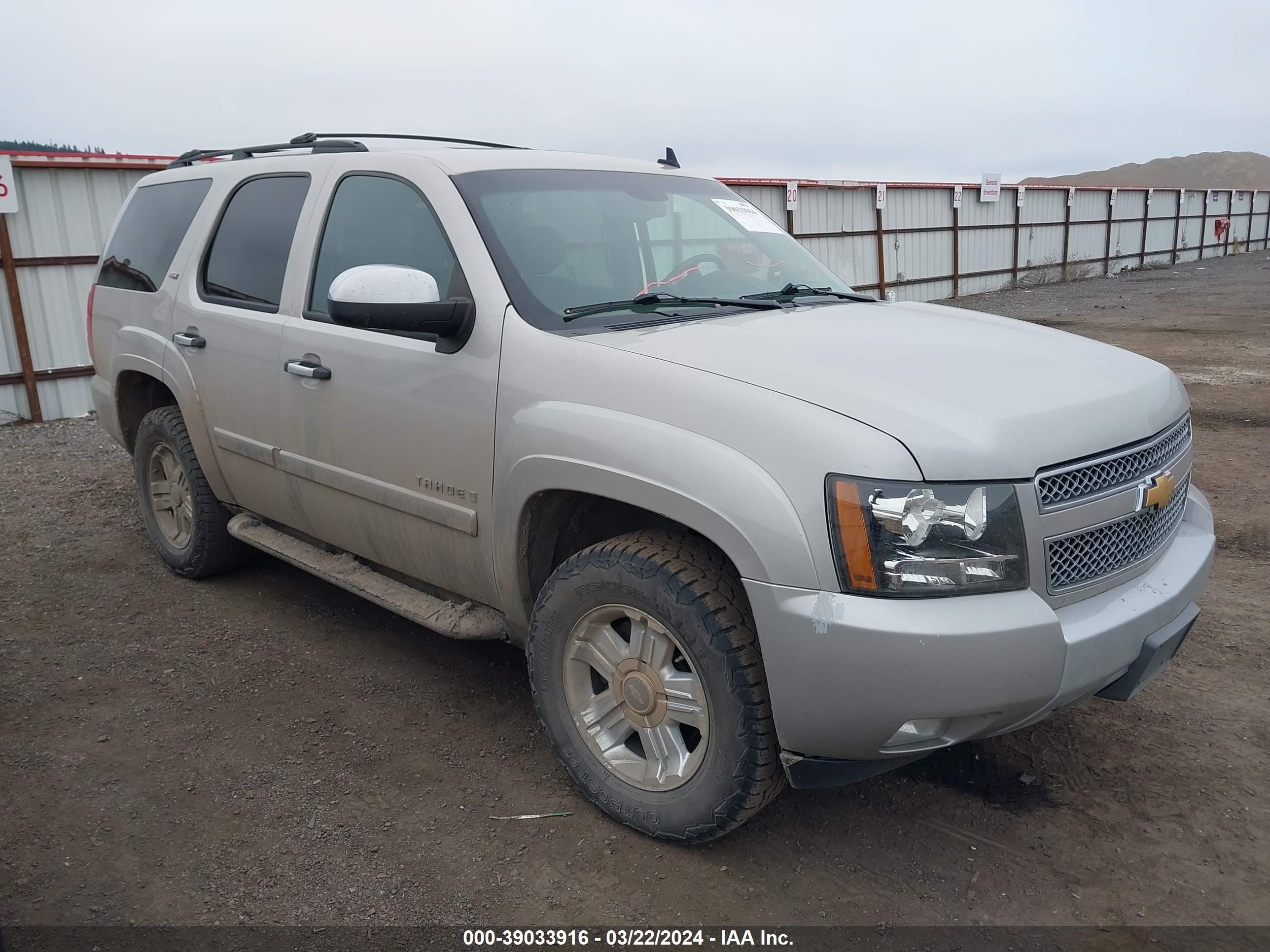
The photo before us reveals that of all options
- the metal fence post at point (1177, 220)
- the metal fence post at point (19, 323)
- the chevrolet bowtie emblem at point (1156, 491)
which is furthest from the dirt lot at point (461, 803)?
the metal fence post at point (1177, 220)

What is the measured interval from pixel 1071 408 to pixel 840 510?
72 centimetres

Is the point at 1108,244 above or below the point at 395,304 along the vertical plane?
below

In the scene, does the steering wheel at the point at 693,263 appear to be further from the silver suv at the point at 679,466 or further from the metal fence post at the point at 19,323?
the metal fence post at the point at 19,323

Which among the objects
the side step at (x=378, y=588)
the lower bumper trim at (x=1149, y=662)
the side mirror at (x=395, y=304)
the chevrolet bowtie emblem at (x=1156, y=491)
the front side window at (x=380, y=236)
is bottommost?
the side step at (x=378, y=588)

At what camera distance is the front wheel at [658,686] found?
245cm

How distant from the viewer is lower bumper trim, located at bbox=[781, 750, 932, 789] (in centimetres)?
240

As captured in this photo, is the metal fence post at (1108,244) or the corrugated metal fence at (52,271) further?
the metal fence post at (1108,244)

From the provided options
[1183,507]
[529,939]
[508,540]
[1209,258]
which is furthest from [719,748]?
[1209,258]

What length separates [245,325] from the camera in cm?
396

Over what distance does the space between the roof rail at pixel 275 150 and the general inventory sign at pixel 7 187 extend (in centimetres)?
559

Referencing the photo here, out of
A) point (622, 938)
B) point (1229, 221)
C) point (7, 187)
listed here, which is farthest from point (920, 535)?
point (1229, 221)

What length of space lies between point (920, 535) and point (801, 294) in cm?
152

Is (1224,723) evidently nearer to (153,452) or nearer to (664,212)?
(664,212)

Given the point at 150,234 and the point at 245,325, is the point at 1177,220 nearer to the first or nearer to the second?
the point at 150,234
